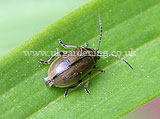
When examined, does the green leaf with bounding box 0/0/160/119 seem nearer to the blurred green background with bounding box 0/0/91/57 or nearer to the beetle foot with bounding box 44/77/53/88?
the beetle foot with bounding box 44/77/53/88

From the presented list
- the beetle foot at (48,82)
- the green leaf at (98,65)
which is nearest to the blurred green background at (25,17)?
the green leaf at (98,65)

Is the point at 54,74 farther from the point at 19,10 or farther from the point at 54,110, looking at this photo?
the point at 19,10

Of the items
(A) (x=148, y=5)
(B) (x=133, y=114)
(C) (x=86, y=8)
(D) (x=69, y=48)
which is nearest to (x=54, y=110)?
(D) (x=69, y=48)

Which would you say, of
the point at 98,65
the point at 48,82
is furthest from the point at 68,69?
the point at 98,65

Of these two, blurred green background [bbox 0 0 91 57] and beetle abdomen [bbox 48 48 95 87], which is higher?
blurred green background [bbox 0 0 91 57]

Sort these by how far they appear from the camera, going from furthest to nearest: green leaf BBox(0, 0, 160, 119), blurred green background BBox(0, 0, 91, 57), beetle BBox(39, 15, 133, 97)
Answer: blurred green background BBox(0, 0, 91, 57)
beetle BBox(39, 15, 133, 97)
green leaf BBox(0, 0, 160, 119)

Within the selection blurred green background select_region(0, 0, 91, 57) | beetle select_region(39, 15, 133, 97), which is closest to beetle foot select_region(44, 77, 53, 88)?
beetle select_region(39, 15, 133, 97)
